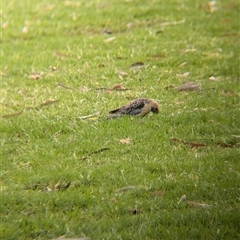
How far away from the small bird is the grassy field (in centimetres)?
10

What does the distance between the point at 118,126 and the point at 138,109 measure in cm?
40

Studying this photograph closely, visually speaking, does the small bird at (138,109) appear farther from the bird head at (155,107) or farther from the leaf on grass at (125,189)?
the leaf on grass at (125,189)

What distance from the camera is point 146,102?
26.2 feet

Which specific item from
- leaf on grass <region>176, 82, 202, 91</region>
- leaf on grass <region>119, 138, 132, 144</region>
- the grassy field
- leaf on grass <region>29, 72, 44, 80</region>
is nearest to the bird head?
the grassy field

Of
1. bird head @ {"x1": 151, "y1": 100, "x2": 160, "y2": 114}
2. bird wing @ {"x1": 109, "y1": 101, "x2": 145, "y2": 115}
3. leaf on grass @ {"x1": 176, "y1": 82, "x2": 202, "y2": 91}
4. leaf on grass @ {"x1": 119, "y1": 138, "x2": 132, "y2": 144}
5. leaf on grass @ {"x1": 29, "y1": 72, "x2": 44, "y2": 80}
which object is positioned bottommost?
leaf on grass @ {"x1": 176, "y1": 82, "x2": 202, "y2": 91}

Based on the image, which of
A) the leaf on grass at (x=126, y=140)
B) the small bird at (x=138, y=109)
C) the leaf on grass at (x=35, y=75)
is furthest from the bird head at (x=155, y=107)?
the leaf on grass at (x=35, y=75)

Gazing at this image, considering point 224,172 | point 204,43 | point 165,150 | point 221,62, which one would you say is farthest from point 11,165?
point 204,43

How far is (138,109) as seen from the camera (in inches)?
313

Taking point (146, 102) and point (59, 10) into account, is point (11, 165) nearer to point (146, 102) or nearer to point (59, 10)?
point (146, 102)

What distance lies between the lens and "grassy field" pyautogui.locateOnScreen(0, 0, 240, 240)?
577 cm

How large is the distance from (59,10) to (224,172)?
286 inches

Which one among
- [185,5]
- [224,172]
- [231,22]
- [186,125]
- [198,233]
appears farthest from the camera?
[185,5]

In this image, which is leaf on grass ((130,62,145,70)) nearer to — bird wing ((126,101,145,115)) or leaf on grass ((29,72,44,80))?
leaf on grass ((29,72,44,80))

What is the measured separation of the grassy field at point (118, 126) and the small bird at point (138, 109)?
0.32 feet
